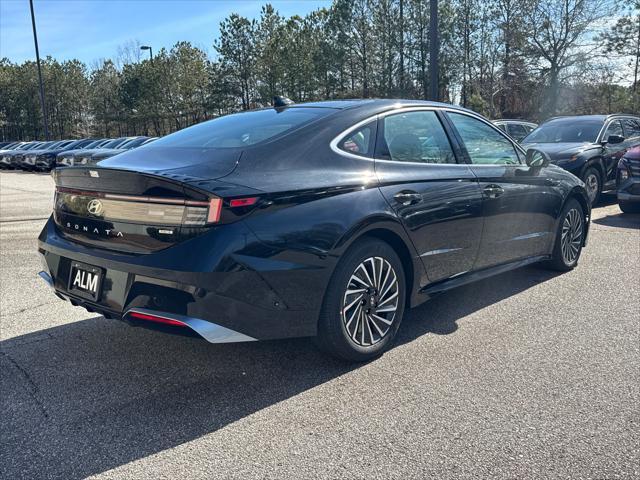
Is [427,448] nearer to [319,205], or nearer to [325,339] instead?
[325,339]

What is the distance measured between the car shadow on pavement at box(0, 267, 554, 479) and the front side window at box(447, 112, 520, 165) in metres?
1.28

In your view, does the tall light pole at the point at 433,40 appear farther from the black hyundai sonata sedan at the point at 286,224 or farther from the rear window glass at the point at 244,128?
the rear window glass at the point at 244,128

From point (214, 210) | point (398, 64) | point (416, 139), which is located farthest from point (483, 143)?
point (398, 64)

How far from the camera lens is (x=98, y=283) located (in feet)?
10.3

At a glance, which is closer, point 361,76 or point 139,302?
point 139,302

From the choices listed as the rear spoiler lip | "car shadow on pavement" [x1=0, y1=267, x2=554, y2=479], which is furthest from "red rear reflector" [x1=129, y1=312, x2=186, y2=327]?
the rear spoiler lip

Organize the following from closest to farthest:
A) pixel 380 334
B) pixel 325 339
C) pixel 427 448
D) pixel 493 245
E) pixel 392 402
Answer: pixel 427 448 < pixel 392 402 < pixel 325 339 < pixel 380 334 < pixel 493 245

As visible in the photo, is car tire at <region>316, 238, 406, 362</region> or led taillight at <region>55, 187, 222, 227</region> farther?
car tire at <region>316, 238, 406, 362</region>

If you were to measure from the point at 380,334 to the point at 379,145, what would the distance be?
1.21 metres

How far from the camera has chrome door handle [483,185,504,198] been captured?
14.3 feet

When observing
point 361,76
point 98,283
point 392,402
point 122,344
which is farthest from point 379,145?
point 361,76

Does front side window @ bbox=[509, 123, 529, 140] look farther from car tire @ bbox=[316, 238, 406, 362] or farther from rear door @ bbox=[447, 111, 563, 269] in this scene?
car tire @ bbox=[316, 238, 406, 362]

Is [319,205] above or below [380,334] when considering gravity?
above

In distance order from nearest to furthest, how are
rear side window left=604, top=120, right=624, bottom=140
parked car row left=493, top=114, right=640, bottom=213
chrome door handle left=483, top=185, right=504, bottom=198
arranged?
1. chrome door handle left=483, top=185, right=504, bottom=198
2. parked car row left=493, top=114, right=640, bottom=213
3. rear side window left=604, top=120, right=624, bottom=140
